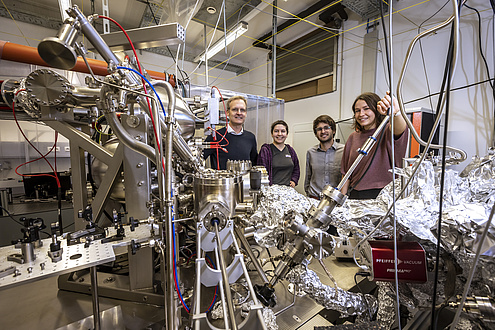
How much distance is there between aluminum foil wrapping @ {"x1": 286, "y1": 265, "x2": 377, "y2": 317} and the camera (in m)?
0.72

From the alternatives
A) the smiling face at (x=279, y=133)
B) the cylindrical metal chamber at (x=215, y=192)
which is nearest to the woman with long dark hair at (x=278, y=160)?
the smiling face at (x=279, y=133)

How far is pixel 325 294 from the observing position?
0.72 m

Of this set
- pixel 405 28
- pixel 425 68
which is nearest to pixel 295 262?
pixel 425 68

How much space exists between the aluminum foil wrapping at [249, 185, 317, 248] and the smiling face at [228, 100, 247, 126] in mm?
911

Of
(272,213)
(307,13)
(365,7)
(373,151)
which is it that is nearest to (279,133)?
(373,151)

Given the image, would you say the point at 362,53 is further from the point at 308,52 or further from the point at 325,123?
the point at 325,123

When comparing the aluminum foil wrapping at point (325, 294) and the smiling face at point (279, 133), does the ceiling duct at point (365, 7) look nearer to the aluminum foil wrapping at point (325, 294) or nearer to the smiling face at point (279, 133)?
the smiling face at point (279, 133)

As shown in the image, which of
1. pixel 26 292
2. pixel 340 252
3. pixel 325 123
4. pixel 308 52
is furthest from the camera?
pixel 308 52

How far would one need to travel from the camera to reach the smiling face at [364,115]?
1299 mm

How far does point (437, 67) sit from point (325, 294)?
108 inches

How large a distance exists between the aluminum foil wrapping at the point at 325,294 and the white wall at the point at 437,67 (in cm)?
204

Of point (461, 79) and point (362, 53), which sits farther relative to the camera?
point (362, 53)

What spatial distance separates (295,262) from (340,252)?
2.24ft

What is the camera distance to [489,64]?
6.16 feet
